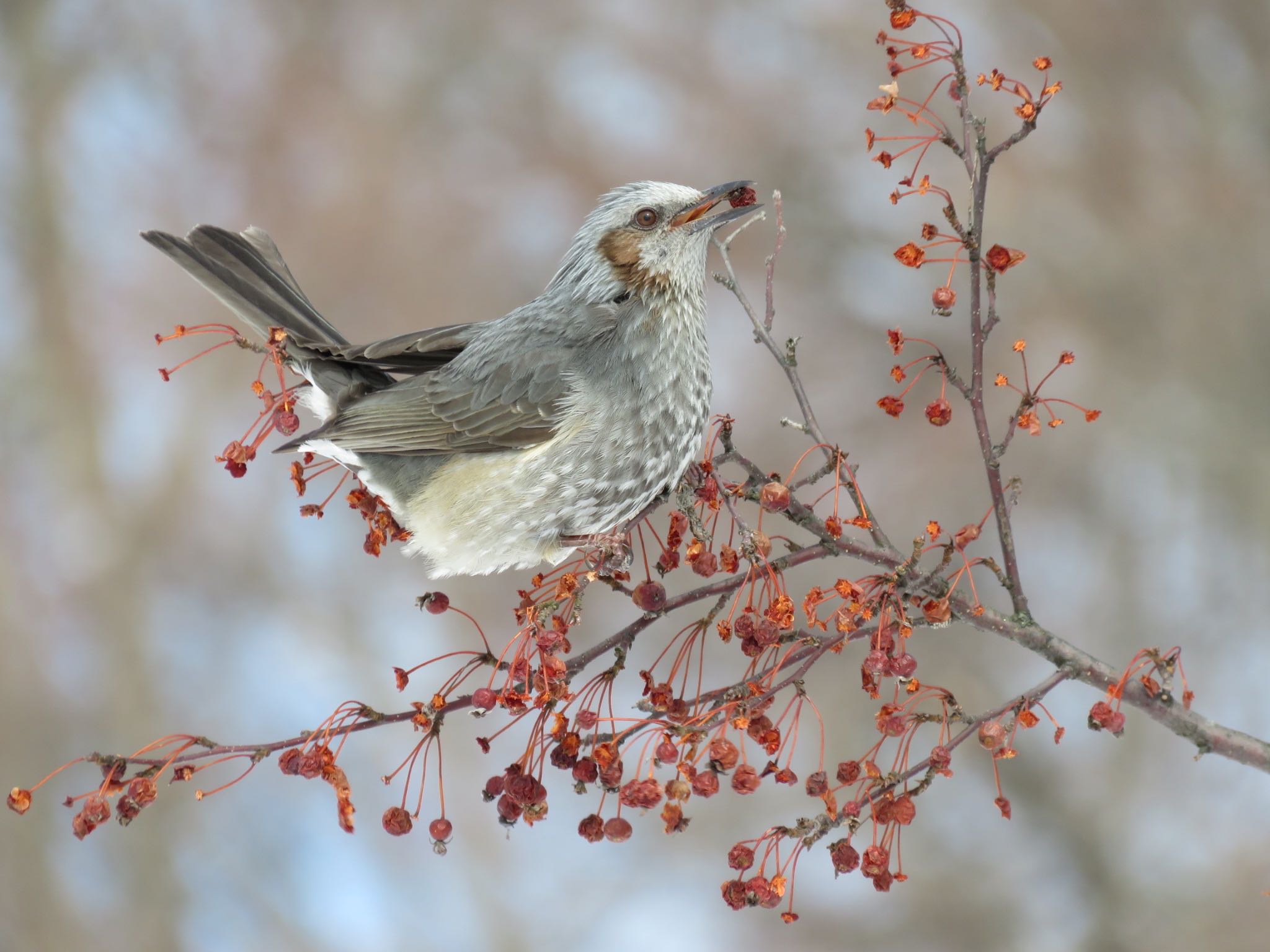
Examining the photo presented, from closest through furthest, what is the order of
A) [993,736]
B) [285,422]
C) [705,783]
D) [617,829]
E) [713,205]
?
1. [993,736]
2. [705,783]
3. [617,829]
4. [285,422]
5. [713,205]

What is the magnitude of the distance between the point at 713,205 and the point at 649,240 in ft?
0.69

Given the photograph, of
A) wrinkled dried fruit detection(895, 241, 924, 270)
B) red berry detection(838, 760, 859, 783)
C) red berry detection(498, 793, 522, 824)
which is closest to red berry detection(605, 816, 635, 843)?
red berry detection(498, 793, 522, 824)

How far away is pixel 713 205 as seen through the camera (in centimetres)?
328

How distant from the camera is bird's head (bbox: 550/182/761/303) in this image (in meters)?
3.31

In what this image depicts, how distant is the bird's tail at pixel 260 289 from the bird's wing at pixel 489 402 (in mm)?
126

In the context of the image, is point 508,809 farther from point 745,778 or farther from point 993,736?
point 993,736

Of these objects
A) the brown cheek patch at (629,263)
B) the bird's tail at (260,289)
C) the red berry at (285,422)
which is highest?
the brown cheek patch at (629,263)

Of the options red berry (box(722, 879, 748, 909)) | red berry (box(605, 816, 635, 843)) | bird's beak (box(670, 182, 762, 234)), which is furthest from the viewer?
bird's beak (box(670, 182, 762, 234))

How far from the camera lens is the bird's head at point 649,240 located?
3312 millimetres

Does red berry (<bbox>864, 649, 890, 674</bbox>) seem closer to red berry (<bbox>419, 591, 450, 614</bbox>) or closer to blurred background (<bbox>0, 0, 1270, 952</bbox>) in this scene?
red berry (<bbox>419, 591, 450, 614</bbox>)

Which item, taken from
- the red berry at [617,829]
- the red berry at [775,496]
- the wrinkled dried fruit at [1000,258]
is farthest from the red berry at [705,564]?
the wrinkled dried fruit at [1000,258]

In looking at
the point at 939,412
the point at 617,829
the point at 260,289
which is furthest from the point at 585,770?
the point at 260,289

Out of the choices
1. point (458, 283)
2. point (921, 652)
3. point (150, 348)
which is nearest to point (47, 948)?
point (150, 348)

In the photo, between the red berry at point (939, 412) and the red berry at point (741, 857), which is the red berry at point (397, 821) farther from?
the red berry at point (939, 412)
